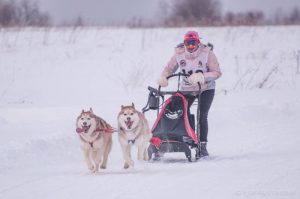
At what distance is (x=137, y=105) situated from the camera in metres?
13.4

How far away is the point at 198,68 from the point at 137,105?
463 centimetres

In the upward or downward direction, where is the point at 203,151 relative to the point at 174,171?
upward

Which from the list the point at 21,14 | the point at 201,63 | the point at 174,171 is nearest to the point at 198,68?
the point at 201,63

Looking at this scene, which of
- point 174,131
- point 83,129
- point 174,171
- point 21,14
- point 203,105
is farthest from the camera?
point 21,14

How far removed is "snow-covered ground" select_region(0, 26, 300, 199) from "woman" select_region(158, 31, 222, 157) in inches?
27.7

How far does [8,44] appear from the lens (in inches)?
845

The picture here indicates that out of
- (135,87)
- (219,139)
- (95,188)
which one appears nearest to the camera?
(95,188)

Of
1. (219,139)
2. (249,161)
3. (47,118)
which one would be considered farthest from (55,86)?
(249,161)

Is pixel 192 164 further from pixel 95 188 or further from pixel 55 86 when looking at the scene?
pixel 55 86

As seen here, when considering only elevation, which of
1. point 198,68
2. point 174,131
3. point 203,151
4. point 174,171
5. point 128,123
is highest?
point 198,68

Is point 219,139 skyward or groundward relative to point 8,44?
groundward

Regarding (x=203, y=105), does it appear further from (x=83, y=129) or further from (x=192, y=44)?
(x=83, y=129)

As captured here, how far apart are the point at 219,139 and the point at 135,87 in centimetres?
634

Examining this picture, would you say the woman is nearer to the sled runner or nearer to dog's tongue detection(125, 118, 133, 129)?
the sled runner
